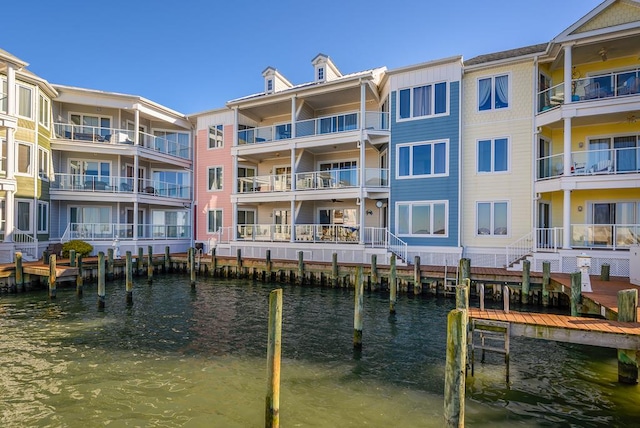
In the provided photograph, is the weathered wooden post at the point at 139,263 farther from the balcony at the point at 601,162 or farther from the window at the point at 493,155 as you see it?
the balcony at the point at 601,162

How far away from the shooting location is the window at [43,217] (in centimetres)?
2363

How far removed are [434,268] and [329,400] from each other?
41.2 feet

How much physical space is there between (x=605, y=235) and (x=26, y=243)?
30611 mm

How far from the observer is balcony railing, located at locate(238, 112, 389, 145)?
74.0 ft

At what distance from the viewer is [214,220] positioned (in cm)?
2947

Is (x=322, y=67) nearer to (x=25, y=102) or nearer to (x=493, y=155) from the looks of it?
(x=493, y=155)

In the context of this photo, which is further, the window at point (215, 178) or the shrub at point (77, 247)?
the window at point (215, 178)

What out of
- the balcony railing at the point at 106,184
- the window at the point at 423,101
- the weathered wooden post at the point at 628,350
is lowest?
the weathered wooden post at the point at 628,350

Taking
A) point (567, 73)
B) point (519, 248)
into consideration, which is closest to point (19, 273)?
Answer: point (519, 248)

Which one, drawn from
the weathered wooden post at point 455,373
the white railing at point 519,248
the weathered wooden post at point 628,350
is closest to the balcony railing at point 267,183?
the white railing at point 519,248

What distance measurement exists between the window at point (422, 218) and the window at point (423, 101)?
5.18m

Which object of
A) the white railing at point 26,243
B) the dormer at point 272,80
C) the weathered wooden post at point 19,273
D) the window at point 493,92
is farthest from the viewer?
the dormer at point 272,80

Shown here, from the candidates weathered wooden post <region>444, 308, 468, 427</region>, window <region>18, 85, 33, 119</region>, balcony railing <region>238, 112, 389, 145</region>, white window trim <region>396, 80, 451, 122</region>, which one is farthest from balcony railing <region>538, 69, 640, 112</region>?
window <region>18, 85, 33, 119</region>

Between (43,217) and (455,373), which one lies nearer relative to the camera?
(455,373)
